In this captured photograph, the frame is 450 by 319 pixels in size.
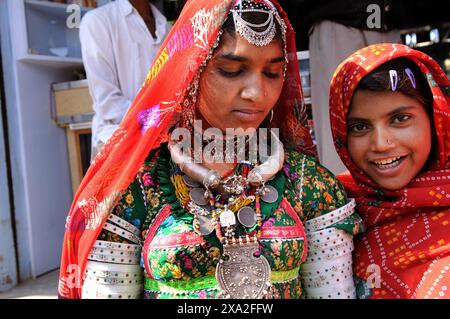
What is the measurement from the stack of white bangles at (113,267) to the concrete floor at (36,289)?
226 cm

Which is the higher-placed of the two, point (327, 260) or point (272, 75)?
point (272, 75)

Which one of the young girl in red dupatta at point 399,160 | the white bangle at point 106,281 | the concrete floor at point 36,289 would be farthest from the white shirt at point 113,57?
the young girl in red dupatta at point 399,160

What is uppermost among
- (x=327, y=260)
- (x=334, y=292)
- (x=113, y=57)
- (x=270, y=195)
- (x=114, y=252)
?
(x=113, y=57)

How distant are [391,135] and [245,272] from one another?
26.7 inches

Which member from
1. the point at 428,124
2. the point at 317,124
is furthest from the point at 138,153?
the point at 317,124

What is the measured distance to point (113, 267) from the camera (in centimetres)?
135

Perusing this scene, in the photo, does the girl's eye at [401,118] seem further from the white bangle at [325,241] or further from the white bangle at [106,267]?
the white bangle at [106,267]

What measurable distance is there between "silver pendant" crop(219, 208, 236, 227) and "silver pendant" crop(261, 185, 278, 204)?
0.12 m

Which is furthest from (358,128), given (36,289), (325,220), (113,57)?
(36,289)

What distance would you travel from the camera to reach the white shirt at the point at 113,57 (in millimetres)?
2852

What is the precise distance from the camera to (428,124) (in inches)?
63.4

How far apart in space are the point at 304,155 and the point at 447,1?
4236 mm

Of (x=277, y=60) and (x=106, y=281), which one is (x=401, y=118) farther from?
(x=106, y=281)
